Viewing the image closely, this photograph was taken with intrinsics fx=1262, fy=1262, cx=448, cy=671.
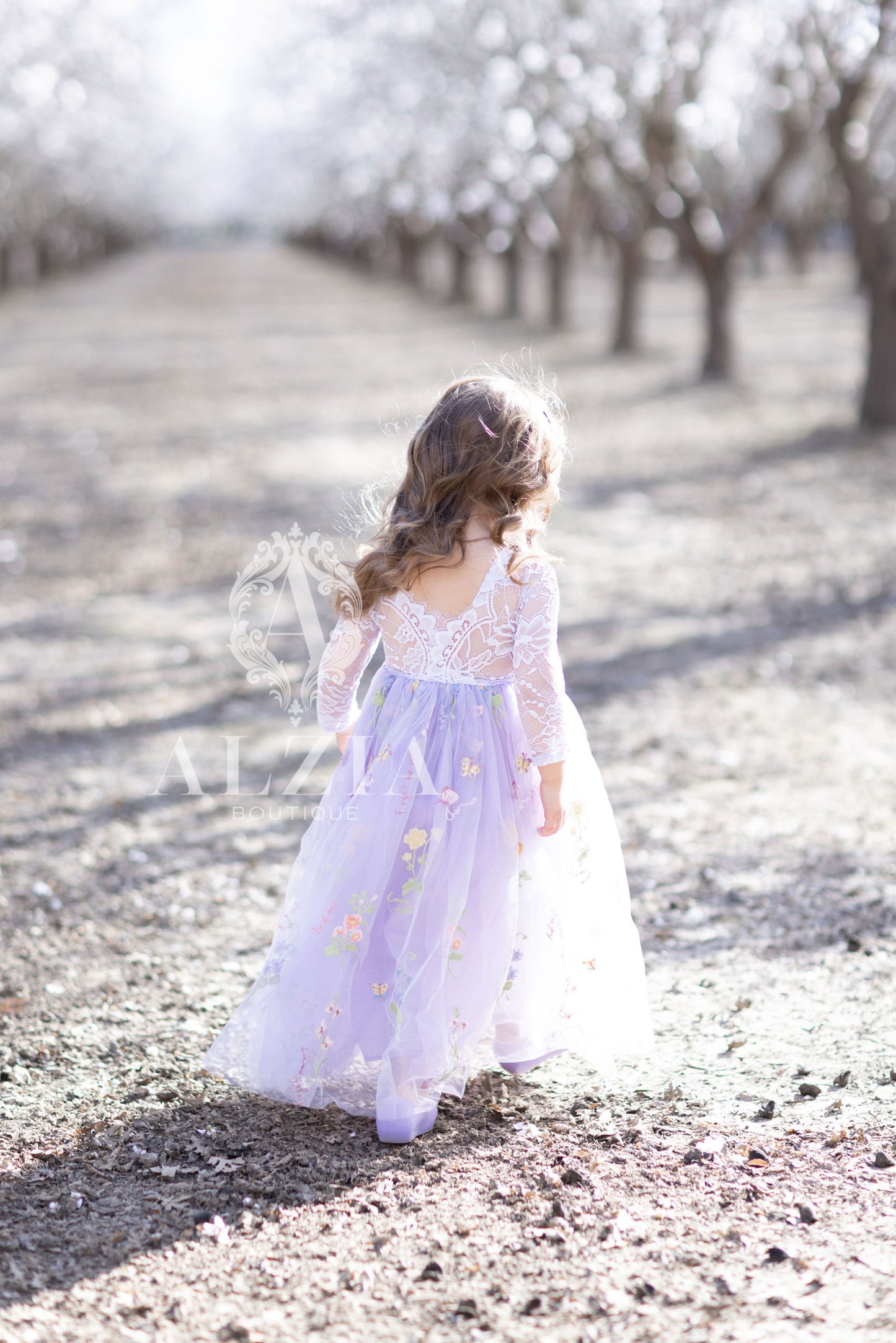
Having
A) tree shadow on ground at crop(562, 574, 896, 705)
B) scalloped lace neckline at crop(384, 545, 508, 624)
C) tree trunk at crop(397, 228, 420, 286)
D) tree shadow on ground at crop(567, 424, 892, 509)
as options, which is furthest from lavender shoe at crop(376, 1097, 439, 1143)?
tree trunk at crop(397, 228, 420, 286)

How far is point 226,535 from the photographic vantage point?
9.10m

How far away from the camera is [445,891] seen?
271cm

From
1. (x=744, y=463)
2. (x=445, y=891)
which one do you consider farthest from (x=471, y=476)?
(x=744, y=463)

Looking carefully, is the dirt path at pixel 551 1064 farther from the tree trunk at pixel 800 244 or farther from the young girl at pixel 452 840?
the tree trunk at pixel 800 244

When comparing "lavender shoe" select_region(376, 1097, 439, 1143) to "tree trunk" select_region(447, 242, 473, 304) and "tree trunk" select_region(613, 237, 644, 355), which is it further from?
"tree trunk" select_region(447, 242, 473, 304)

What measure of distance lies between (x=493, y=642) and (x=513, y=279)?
2420 centimetres

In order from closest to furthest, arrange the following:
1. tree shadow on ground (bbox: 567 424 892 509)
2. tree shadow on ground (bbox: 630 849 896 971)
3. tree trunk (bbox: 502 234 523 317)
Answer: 1. tree shadow on ground (bbox: 630 849 896 971)
2. tree shadow on ground (bbox: 567 424 892 509)
3. tree trunk (bbox: 502 234 523 317)

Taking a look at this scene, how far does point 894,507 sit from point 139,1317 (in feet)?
27.9

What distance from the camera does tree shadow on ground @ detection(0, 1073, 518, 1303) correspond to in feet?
7.95

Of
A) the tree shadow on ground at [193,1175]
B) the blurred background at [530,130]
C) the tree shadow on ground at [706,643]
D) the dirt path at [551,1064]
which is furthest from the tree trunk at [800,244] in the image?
the tree shadow on ground at [193,1175]

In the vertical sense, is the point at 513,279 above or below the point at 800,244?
below

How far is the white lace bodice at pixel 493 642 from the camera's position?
2648 millimetres

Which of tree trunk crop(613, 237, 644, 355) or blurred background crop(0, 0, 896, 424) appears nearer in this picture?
blurred background crop(0, 0, 896, 424)

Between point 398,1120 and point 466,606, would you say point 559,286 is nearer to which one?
point 466,606
